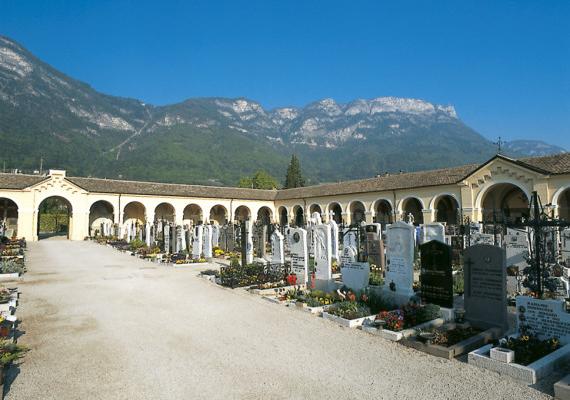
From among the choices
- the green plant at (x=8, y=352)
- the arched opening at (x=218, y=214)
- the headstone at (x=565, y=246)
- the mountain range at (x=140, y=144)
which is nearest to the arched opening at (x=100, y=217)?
the arched opening at (x=218, y=214)

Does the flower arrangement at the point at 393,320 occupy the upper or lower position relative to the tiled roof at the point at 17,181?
lower

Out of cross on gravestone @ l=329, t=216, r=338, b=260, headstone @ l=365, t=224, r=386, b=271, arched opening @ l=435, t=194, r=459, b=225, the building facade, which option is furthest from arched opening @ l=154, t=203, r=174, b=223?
headstone @ l=365, t=224, r=386, b=271

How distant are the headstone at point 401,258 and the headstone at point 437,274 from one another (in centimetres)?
47

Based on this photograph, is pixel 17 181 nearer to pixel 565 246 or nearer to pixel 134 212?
pixel 134 212

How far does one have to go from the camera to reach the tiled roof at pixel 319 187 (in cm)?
2610

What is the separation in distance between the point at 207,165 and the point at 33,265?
99.6m

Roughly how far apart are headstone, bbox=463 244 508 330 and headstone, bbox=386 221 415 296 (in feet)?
5.52

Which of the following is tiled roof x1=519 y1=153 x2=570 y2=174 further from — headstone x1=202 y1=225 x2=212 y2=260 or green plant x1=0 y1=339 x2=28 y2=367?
green plant x1=0 y1=339 x2=28 y2=367

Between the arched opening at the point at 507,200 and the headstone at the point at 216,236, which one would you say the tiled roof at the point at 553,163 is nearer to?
the arched opening at the point at 507,200

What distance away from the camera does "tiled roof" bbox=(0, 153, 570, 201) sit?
85.6 feet

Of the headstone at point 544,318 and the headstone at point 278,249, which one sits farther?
the headstone at point 278,249

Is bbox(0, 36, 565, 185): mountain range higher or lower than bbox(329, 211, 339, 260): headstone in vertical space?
higher

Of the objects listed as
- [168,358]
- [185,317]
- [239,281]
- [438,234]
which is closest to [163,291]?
[239,281]

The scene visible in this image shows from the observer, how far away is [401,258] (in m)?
9.61
